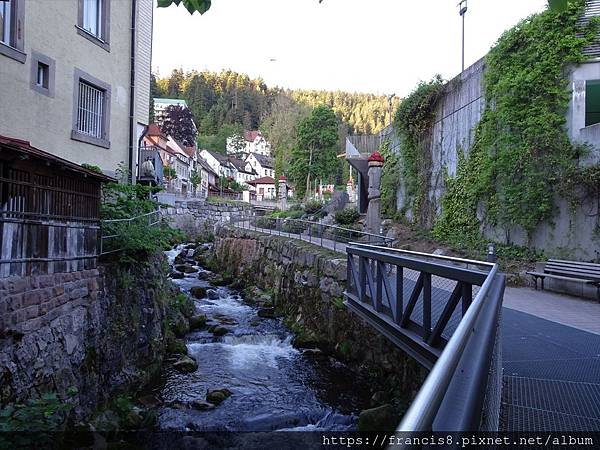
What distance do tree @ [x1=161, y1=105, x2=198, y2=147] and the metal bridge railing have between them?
230ft

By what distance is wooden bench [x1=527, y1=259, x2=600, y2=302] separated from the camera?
9.88 metres

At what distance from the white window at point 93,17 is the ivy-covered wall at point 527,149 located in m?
12.4

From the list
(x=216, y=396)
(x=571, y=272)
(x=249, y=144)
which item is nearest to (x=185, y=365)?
(x=216, y=396)

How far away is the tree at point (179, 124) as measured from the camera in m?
74.3

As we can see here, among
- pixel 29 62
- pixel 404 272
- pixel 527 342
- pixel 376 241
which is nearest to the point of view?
pixel 527 342

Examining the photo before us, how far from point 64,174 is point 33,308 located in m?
2.43

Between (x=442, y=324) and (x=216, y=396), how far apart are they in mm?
5515

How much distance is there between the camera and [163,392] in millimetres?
9102

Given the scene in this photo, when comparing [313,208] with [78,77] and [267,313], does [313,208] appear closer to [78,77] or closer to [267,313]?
[267,313]

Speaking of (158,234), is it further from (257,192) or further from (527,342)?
(257,192)

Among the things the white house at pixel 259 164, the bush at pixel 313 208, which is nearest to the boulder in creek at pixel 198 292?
the bush at pixel 313 208

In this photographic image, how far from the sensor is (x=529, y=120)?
497 inches

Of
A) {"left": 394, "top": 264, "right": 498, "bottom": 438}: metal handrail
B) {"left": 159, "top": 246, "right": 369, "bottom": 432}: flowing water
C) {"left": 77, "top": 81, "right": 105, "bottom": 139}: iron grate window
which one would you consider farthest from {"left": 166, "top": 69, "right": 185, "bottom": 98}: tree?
{"left": 394, "top": 264, "right": 498, "bottom": 438}: metal handrail

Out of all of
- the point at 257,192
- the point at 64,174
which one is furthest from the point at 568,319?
the point at 257,192
